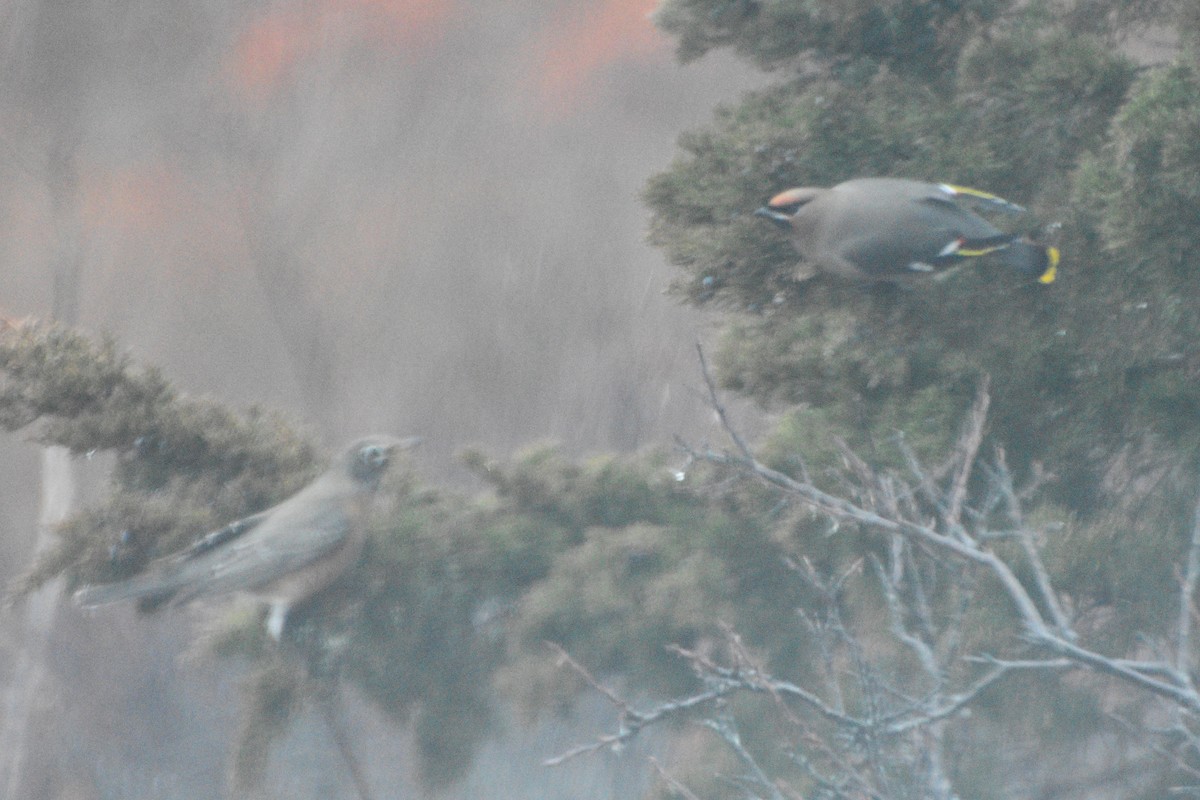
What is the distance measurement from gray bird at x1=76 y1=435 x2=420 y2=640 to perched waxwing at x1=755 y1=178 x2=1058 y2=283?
82 centimetres

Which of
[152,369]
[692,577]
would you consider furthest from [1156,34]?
[152,369]

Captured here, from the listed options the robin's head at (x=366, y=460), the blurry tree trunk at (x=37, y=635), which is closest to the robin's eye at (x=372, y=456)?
the robin's head at (x=366, y=460)

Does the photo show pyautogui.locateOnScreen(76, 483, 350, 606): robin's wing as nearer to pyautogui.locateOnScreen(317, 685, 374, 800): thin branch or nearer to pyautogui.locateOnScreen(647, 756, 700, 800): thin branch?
pyautogui.locateOnScreen(317, 685, 374, 800): thin branch

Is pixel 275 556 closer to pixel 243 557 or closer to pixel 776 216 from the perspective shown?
pixel 243 557

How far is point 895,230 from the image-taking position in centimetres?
151

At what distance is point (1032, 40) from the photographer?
171 centimetres

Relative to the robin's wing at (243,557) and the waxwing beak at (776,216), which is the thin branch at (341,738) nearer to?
the robin's wing at (243,557)

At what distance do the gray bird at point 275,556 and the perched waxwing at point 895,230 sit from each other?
82cm

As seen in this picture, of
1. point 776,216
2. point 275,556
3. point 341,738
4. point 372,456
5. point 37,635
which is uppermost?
point 776,216

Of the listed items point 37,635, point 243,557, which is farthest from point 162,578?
point 37,635

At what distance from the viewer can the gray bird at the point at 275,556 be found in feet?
6.28

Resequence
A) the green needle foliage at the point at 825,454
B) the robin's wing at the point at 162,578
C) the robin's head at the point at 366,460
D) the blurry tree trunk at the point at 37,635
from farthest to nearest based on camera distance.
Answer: the blurry tree trunk at the point at 37,635
the robin's head at the point at 366,460
the robin's wing at the point at 162,578
the green needle foliage at the point at 825,454

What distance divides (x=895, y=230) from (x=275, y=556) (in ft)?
3.40

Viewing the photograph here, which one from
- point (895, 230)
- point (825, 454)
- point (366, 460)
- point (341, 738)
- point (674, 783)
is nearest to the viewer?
point (674, 783)
